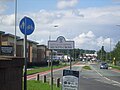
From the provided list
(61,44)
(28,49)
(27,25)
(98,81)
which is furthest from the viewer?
(28,49)

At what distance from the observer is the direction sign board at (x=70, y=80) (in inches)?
535

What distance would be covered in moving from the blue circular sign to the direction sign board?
264cm

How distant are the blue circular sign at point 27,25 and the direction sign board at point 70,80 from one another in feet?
8.65

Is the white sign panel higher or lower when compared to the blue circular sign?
lower

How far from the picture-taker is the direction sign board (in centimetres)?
1359

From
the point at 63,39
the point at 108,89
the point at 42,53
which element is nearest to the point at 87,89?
the point at 108,89

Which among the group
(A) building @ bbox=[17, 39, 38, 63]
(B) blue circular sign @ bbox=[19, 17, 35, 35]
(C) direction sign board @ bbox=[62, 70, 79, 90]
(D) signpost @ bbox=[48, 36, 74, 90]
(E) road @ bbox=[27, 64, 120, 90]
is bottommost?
(E) road @ bbox=[27, 64, 120, 90]

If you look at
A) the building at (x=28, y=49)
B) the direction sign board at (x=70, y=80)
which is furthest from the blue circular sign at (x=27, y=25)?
the building at (x=28, y=49)

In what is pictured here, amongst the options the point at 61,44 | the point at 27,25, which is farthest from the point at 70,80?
the point at 27,25

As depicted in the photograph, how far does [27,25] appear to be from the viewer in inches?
474

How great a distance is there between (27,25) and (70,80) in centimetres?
294

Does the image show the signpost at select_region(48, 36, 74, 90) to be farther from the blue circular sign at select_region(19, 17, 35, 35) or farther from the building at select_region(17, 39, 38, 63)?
the building at select_region(17, 39, 38, 63)

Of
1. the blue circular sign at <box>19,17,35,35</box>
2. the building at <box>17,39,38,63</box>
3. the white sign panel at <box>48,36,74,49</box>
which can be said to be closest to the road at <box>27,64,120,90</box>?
the white sign panel at <box>48,36,74,49</box>

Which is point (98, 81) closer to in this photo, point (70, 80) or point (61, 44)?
point (61, 44)
